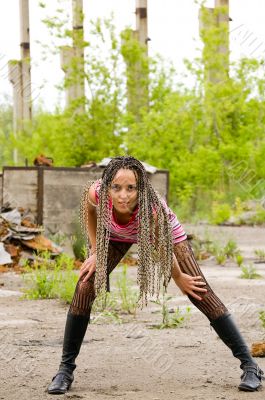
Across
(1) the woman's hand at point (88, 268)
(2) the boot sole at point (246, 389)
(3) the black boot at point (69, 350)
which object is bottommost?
(2) the boot sole at point (246, 389)

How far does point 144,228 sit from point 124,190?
8.4 inches

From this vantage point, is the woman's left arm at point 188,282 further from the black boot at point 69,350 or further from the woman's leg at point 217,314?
the black boot at point 69,350

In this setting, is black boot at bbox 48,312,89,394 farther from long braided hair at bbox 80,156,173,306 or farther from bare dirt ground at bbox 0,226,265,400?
long braided hair at bbox 80,156,173,306

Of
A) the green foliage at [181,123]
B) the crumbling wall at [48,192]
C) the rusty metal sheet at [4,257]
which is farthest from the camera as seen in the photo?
the green foliage at [181,123]

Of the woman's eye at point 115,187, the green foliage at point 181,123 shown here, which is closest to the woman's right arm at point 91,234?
the woman's eye at point 115,187

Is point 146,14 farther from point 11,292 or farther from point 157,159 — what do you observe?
point 11,292

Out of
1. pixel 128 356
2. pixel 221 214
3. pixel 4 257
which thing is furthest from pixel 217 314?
pixel 221 214

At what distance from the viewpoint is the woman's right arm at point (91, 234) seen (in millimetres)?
4480

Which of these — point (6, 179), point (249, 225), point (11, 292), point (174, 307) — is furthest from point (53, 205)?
point (249, 225)

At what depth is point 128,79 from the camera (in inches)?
756

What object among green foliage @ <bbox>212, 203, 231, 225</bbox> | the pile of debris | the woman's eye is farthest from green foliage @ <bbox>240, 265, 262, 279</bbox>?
green foliage @ <bbox>212, 203, 231, 225</bbox>

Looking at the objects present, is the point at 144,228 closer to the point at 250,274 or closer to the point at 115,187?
the point at 115,187

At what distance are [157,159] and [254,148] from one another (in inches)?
79.8

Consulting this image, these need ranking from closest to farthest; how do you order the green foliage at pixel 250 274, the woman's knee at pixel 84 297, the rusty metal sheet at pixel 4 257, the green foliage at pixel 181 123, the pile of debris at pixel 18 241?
the woman's knee at pixel 84 297
the green foliage at pixel 250 274
the rusty metal sheet at pixel 4 257
the pile of debris at pixel 18 241
the green foliage at pixel 181 123
